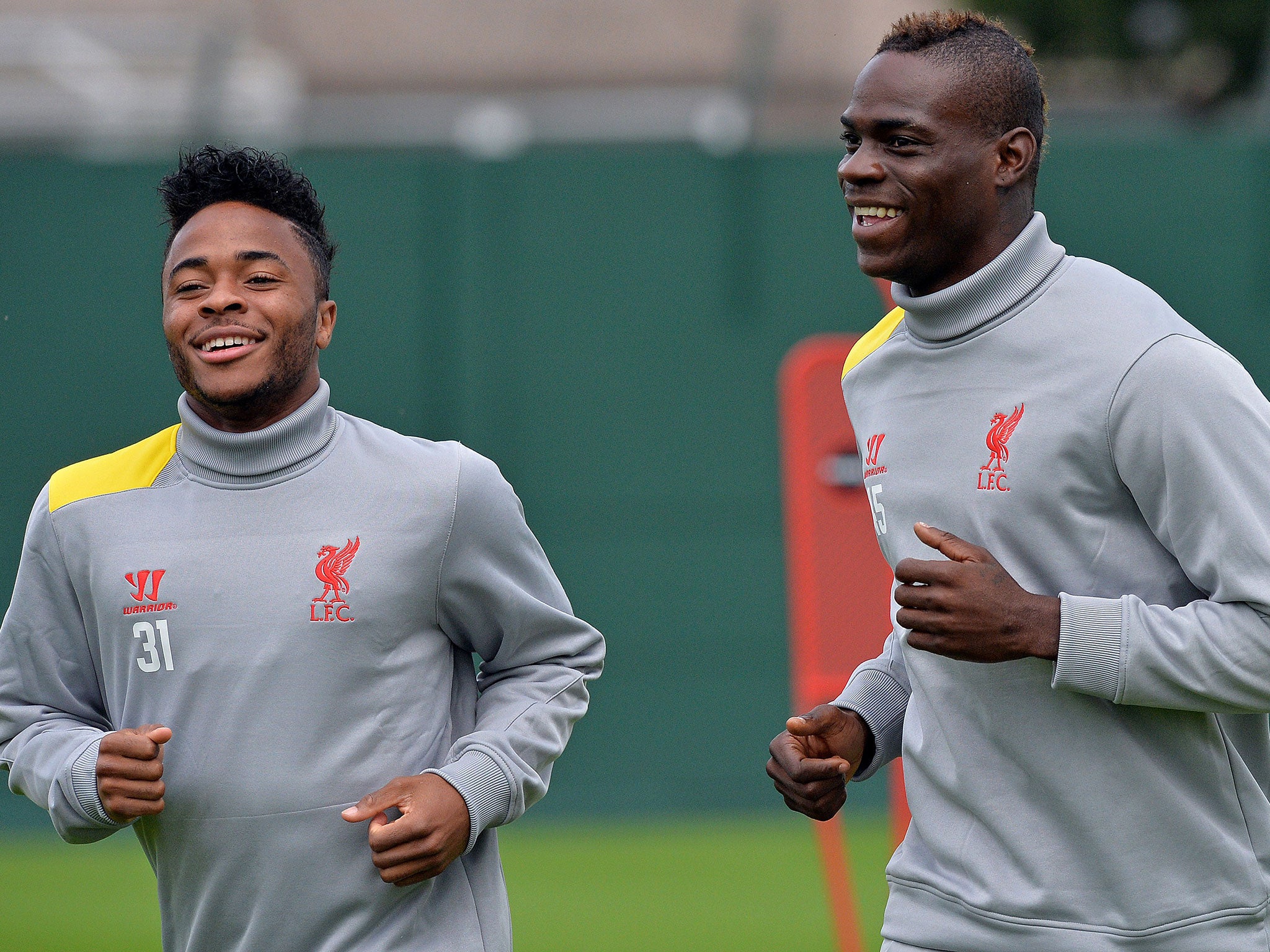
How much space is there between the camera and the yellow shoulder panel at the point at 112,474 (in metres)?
2.86

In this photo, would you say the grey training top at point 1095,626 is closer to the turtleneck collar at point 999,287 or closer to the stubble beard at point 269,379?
the turtleneck collar at point 999,287

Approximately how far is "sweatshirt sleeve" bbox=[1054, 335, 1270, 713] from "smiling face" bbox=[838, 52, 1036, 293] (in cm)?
40

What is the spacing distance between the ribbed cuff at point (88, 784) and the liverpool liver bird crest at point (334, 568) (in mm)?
420

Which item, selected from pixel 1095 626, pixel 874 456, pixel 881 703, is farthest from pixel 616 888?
pixel 1095 626

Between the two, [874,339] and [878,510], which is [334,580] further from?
[874,339]

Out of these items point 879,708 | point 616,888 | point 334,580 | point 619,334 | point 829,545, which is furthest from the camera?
point 619,334

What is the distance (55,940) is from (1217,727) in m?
4.69

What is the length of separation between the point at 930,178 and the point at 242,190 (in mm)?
1164

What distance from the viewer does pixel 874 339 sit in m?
3.03

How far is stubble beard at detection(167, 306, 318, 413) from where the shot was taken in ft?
9.17

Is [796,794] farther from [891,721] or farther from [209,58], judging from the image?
[209,58]

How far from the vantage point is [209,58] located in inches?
351

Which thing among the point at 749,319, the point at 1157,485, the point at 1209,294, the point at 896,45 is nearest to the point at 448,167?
the point at 749,319

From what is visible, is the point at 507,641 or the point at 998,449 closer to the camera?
the point at 998,449
